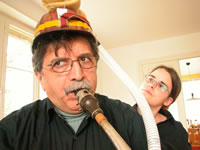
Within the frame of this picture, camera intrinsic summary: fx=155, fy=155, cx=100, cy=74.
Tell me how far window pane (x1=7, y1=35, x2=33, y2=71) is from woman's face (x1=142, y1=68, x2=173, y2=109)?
6.36 feet

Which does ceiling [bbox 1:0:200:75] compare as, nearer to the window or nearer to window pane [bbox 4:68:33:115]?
the window

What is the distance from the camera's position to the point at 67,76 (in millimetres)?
748

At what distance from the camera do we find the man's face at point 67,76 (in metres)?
0.73

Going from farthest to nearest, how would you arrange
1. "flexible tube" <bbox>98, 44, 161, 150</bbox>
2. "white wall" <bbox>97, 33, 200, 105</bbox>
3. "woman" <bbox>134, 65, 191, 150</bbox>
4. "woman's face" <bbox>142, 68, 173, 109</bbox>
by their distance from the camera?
"white wall" <bbox>97, 33, 200, 105</bbox> < "woman's face" <bbox>142, 68, 173, 109</bbox> < "woman" <bbox>134, 65, 191, 150</bbox> < "flexible tube" <bbox>98, 44, 161, 150</bbox>

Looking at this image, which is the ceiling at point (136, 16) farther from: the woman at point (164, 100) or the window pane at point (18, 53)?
the woman at point (164, 100)

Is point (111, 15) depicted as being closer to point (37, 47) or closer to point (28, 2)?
point (28, 2)

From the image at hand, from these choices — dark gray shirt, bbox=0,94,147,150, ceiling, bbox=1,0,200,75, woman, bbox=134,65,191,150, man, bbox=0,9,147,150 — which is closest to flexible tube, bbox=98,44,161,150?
man, bbox=0,9,147,150

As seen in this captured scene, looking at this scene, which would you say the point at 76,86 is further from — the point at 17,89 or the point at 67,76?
the point at 17,89

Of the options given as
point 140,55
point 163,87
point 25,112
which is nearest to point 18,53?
point 25,112

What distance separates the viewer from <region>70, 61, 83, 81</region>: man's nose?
0.73 m

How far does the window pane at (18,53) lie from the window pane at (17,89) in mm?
103

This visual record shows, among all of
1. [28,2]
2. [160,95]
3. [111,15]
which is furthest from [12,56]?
[160,95]

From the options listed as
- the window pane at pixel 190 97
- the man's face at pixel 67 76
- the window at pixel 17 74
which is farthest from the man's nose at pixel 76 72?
the window pane at pixel 190 97

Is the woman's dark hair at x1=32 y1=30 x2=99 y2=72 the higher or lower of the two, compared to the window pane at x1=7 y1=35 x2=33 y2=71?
lower
